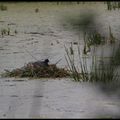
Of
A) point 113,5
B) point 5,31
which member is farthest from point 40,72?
point 113,5

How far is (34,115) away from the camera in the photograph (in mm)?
4004

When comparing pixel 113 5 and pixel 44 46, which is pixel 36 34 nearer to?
pixel 44 46

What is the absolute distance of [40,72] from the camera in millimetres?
5676

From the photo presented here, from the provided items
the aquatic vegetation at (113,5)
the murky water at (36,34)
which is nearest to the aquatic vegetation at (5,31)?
the murky water at (36,34)

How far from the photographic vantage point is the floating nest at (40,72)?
562 cm

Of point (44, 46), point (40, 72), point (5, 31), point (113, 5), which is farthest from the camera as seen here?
point (113, 5)

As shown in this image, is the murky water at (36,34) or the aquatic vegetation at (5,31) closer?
the murky water at (36,34)

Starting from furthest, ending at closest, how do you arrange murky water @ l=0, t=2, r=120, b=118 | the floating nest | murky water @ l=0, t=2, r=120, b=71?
1. murky water @ l=0, t=2, r=120, b=71
2. the floating nest
3. murky water @ l=0, t=2, r=120, b=118

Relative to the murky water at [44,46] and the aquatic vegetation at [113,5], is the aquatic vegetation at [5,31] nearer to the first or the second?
the murky water at [44,46]

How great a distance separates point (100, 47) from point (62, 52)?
589 mm

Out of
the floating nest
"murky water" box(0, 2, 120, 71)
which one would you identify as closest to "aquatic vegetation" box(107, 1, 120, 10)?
"murky water" box(0, 2, 120, 71)

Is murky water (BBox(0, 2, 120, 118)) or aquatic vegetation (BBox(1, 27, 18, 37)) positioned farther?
aquatic vegetation (BBox(1, 27, 18, 37))

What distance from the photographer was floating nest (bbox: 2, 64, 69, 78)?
562 cm

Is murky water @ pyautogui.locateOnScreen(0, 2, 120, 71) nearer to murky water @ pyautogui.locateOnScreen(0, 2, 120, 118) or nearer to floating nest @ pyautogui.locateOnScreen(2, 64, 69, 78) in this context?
murky water @ pyautogui.locateOnScreen(0, 2, 120, 118)
